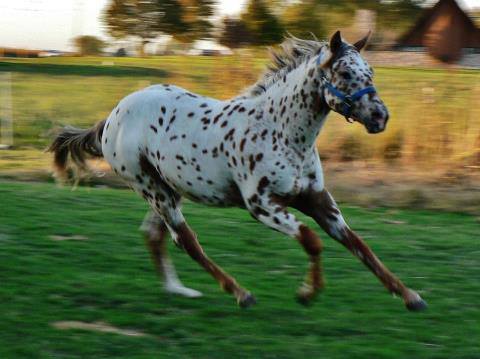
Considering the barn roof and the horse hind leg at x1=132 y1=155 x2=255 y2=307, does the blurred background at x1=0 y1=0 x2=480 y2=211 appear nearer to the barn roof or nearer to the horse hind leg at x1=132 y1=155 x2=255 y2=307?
the barn roof

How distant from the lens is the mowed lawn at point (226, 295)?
5094 mm

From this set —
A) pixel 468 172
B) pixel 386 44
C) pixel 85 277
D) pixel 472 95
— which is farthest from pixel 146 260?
pixel 386 44

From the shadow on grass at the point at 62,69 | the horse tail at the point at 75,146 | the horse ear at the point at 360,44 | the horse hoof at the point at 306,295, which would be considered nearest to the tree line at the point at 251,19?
the shadow on grass at the point at 62,69

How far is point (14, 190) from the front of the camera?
36.1ft

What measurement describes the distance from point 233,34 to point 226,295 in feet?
33.6

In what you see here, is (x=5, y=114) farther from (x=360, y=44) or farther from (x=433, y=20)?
(x=360, y=44)

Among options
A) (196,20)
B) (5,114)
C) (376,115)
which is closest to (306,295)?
(376,115)

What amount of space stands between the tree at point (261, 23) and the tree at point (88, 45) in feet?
14.6

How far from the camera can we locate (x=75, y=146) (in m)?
7.09

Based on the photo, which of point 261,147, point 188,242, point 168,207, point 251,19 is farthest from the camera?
point 251,19

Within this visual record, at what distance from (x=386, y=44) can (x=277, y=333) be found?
41.5ft

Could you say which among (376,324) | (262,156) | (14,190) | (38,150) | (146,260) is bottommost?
(38,150)

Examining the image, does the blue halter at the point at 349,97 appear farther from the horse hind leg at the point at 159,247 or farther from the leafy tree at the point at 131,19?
the leafy tree at the point at 131,19

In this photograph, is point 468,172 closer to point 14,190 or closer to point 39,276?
point 14,190
